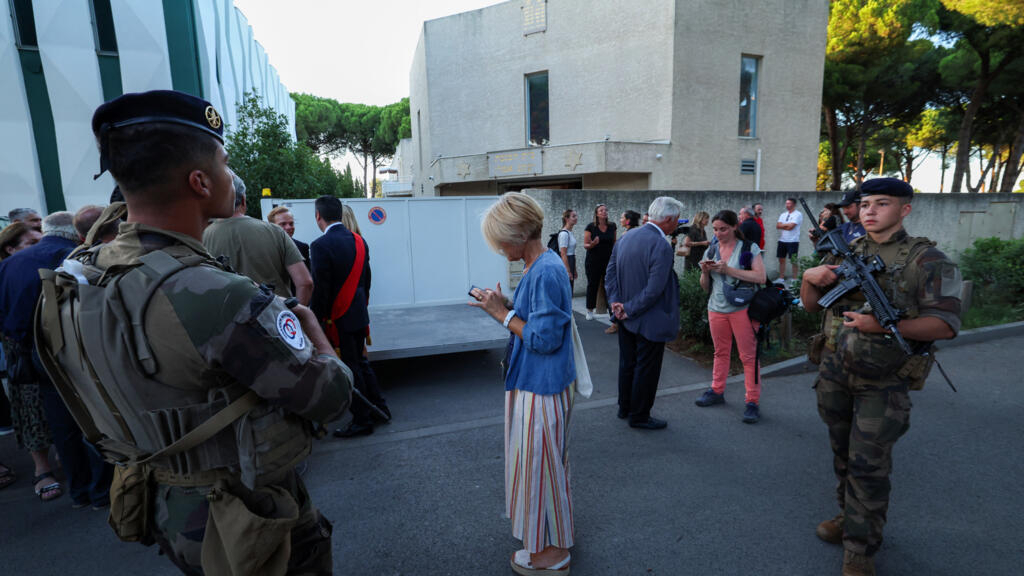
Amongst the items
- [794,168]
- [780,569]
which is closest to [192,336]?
[780,569]

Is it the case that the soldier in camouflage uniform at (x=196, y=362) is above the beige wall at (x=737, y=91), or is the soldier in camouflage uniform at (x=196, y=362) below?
below

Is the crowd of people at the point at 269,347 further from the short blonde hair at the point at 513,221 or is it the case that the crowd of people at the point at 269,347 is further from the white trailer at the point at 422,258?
the white trailer at the point at 422,258

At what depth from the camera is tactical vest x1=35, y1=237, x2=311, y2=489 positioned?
1.12 meters

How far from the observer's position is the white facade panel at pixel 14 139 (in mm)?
9664

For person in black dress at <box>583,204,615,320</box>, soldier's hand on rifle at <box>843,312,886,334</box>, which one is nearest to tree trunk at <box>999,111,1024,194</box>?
person in black dress at <box>583,204,615,320</box>

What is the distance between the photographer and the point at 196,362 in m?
1.14

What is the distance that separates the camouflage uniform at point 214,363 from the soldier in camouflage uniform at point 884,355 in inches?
97.6

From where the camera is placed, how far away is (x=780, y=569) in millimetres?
2520

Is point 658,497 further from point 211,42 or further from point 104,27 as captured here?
point 211,42

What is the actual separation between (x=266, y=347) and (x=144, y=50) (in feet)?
43.1

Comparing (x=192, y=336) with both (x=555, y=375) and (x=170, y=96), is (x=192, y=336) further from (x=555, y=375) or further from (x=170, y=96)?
(x=555, y=375)

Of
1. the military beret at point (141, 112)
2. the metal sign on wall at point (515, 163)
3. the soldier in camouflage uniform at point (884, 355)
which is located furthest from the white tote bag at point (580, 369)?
the metal sign on wall at point (515, 163)

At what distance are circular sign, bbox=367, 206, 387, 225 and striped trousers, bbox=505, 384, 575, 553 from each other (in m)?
4.78

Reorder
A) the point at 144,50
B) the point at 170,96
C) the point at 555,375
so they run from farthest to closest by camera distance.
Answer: the point at 144,50 → the point at 555,375 → the point at 170,96
